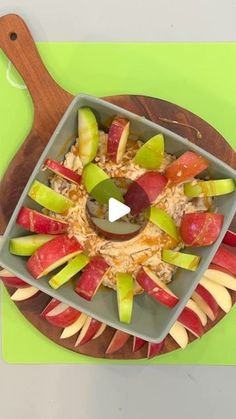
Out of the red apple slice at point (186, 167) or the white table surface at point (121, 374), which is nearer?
the red apple slice at point (186, 167)

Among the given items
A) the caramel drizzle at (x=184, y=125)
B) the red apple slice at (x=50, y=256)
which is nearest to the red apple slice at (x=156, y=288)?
the red apple slice at (x=50, y=256)

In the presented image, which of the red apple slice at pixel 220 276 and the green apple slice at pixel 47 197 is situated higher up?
the green apple slice at pixel 47 197

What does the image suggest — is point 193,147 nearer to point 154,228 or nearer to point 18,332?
point 154,228

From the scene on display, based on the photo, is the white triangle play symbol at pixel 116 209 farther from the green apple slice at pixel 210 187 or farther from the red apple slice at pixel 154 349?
the red apple slice at pixel 154 349

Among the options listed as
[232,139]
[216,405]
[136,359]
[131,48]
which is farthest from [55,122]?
[216,405]

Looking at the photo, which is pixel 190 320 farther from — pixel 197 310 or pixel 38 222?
pixel 38 222

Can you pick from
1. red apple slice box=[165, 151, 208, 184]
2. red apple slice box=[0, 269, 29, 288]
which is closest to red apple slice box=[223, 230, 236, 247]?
red apple slice box=[165, 151, 208, 184]

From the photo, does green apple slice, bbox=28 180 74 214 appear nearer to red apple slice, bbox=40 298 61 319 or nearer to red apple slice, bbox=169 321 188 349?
red apple slice, bbox=40 298 61 319
